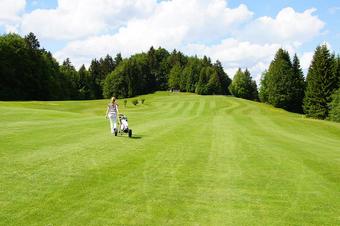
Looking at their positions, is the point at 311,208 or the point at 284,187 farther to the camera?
the point at 284,187

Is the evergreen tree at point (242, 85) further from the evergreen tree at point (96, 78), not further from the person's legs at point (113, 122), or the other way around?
the person's legs at point (113, 122)

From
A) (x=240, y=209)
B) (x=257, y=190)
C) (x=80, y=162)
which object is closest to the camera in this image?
(x=240, y=209)

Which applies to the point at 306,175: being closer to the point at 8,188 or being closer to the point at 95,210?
the point at 95,210

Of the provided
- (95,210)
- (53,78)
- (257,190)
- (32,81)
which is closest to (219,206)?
(257,190)

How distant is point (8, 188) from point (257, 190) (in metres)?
6.67

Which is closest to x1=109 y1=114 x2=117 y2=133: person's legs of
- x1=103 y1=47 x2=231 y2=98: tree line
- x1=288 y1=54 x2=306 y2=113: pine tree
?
x1=288 y1=54 x2=306 y2=113: pine tree

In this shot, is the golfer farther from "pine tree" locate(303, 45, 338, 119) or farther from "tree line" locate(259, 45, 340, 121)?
"pine tree" locate(303, 45, 338, 119)

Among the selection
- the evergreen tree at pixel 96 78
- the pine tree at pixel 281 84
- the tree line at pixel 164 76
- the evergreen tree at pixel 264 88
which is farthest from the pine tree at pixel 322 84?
the evergreen tree at pixel 96 78

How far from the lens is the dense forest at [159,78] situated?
81.9 m

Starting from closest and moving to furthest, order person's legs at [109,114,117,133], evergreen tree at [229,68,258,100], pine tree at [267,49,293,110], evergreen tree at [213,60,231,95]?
person's legs at [109,114,117,133] < pine tree at [267,49,293,110] < evergreen tree at [229,68,258,100] < evergreen tree at [213,60,231,95]

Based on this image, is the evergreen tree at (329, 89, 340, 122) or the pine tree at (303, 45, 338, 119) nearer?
the evergreen tree at (329, 89, 340, 122)

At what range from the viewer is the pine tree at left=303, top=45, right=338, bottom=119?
266ft

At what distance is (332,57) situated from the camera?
8225 cm

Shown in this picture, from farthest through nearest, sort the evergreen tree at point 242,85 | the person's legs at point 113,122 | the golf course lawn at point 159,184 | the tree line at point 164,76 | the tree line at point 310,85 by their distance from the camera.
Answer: the evergreen tree at point 242,85
the tree line at point 164,76
the tree line at point 310,85
the person's legs at point 113,122
the golf course lawn at point 159,184
